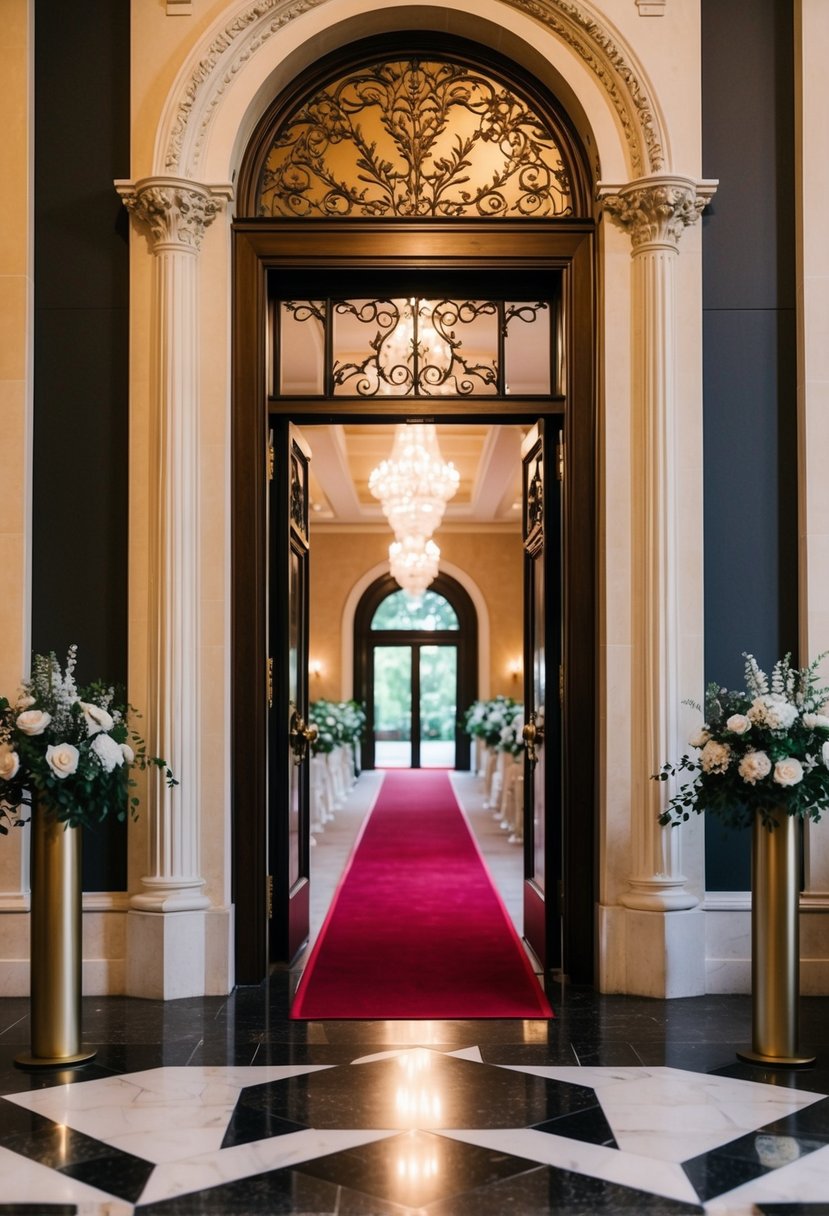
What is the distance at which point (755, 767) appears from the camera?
4.36m

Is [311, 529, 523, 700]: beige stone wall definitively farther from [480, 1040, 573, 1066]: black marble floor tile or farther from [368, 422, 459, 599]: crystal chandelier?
[480, 1040, 573, 1066]: black marble floor tile

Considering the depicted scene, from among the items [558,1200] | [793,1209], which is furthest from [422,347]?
[793,1209]

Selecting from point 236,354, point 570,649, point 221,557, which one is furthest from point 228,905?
point 236,354

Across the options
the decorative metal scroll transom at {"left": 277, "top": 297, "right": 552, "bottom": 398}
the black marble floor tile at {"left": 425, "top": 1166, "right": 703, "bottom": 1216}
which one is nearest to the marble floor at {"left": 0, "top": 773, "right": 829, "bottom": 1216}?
the black marble floor tile at {"left": 425, "top": 1166, "right": 703, "bottom": 1216}

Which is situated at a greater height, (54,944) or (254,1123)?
(54,944)

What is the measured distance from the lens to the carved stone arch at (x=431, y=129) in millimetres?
5898

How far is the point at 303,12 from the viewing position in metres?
5.74

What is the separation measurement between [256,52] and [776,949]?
4736 millimetres

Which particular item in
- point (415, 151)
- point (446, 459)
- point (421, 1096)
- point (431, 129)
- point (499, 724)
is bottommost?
point (421, 1096)

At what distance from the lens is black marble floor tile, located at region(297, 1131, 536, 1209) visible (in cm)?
324

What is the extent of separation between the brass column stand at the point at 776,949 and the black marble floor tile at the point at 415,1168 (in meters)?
1.40

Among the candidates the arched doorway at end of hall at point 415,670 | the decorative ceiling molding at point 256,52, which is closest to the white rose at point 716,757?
the decorative ceiling molding at point 256,52

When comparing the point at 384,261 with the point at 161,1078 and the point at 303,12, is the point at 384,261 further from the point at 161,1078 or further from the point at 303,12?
the point at 161,1078

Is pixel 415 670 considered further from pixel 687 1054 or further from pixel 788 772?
pixel 788 772
